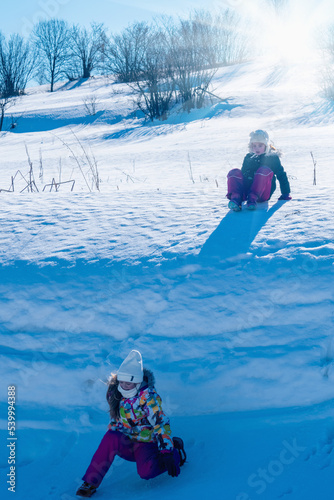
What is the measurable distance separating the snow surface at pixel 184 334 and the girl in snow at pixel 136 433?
0.10 m

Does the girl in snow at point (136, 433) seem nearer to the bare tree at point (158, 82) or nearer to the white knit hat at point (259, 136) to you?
the white knit hat at point (259, 136)

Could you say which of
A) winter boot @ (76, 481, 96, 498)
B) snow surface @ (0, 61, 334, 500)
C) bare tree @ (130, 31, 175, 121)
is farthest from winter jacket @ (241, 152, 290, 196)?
bare tree @ (130, 31, 175, 121)

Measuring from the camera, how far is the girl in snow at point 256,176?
13.3 ft

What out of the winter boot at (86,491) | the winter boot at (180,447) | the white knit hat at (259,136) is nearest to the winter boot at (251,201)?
the white knit hat at (259,136)

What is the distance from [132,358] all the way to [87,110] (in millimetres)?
16352

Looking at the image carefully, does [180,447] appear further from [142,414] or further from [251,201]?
[251,201]

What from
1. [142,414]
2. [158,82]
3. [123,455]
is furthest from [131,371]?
[158,82]

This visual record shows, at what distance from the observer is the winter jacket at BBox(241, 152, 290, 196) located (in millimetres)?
4195

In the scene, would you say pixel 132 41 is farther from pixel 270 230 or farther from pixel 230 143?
pixel 270 230

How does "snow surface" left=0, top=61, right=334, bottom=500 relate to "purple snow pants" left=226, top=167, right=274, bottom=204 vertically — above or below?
below

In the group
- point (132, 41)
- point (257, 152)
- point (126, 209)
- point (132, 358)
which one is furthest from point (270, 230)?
point (132, 41)

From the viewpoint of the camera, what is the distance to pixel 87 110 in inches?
679

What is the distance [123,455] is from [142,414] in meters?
0.22

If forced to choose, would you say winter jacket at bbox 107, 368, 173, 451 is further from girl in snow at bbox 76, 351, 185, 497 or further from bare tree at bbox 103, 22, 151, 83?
bare tree at bbox 103, 22, 151, 83
